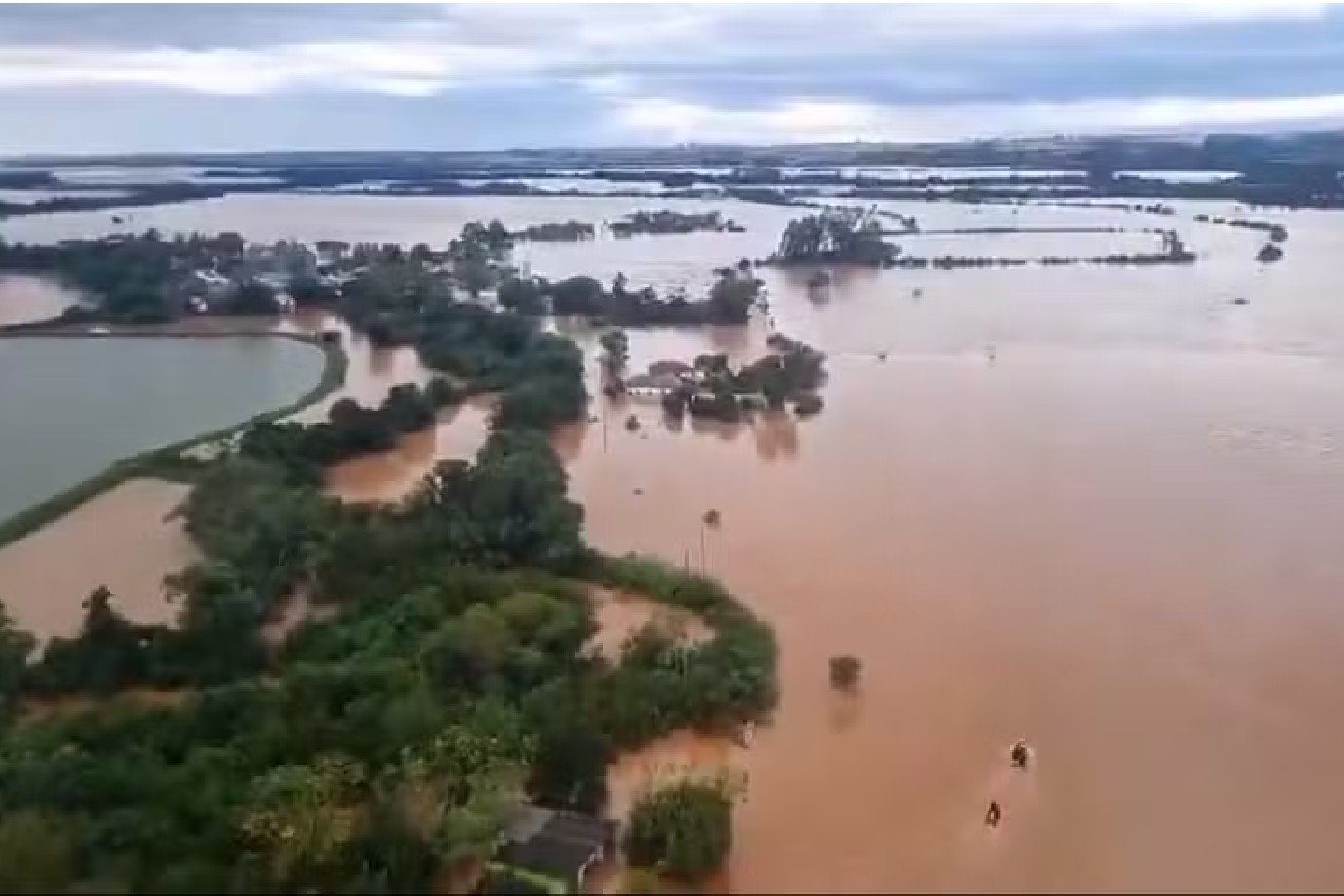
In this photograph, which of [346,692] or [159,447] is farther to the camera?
[159,447]

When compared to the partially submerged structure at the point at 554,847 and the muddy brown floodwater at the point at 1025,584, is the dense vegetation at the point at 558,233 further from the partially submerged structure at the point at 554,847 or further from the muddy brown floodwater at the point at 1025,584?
the partially submerged structure at the point at 554,847

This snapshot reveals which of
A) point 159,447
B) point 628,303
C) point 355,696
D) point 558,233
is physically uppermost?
point 558,233

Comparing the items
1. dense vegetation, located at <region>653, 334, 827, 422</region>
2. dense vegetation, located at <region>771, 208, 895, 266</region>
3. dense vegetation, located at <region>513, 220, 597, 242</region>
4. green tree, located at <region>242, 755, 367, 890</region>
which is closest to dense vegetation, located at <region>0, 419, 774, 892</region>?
green tree, located at <region>242, 755, 367, 890</region>

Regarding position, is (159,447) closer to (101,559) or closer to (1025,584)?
(101,559)

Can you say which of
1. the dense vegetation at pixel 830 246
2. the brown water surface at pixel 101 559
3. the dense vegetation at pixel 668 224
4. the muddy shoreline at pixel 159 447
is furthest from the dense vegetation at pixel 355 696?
the dense vegetation at pixel 668 224

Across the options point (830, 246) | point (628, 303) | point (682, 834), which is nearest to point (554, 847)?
point (682, 834)

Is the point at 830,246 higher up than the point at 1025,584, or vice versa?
the point at 830,246

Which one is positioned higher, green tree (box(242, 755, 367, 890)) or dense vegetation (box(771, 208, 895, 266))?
dense vegetation (box(771, 208, 895, 266))

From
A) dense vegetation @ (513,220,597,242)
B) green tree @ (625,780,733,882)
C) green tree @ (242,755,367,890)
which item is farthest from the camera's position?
dense vegetation @ (513,220,597,242)

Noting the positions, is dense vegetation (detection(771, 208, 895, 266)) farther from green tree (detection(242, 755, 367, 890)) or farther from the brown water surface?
green tree (detection(242, 755, 367, 890))
